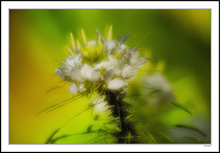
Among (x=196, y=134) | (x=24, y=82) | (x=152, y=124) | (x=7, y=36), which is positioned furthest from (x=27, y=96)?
(x=196, y=134)

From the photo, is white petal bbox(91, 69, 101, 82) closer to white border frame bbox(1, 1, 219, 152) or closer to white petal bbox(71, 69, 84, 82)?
white petal bbox(71, 69, 84, 82)

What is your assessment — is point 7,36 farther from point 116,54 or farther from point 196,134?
point 196,134

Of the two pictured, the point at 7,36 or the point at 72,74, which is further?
the point at 7,36

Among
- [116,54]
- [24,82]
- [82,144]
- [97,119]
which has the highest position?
[116,54]

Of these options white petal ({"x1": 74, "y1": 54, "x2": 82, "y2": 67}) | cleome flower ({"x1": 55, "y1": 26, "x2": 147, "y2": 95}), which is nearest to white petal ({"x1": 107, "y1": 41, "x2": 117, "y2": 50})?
cleome flower ({"x1": 55, "y1": 26, "x2": 147, "y2": 95})

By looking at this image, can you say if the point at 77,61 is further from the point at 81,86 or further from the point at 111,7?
the point at 111,7

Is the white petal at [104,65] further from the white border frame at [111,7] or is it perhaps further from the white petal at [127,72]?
the white border frame at [111,7]

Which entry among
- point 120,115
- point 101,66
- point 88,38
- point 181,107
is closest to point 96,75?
point 101,66

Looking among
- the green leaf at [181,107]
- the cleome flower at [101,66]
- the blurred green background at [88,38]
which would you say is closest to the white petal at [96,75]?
the cleome flower at [101,66]
